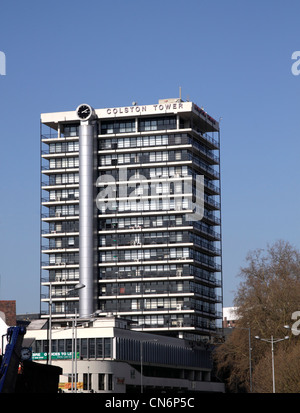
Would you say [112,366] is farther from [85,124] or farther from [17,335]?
[17,335]

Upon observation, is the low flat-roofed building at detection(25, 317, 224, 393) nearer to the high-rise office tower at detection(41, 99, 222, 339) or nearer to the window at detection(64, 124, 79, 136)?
the high-rise office tower at detection(41, 99, 222, 339)

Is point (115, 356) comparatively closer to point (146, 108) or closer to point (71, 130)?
point (146, 108)

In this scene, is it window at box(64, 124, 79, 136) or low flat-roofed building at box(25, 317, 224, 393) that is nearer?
low flat-roofed building at box(25, 317, 224, 393)

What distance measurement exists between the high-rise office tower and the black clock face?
0.60ft

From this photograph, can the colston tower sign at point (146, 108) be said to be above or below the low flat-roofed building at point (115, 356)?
above

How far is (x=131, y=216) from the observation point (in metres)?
150

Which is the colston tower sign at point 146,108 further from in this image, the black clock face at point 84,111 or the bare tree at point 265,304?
the bare tree at point 265,304

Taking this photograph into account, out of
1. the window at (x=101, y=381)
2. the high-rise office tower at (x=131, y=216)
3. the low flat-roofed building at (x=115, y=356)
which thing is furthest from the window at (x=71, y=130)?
the window at (x=101, y=381)

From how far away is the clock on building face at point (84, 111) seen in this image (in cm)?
14700

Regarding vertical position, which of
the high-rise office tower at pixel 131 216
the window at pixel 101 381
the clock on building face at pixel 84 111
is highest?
the clock on building face at pixel 84 111

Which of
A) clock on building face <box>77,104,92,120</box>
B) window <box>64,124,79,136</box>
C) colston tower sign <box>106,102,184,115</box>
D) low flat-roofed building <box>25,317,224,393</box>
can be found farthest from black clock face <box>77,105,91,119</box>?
low flat-roofed building <box>25,317,224,393</box>

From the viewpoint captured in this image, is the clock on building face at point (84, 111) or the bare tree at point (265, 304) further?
the clock on building face at point (84, 111)

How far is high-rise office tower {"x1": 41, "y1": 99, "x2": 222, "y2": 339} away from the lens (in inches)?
5763
